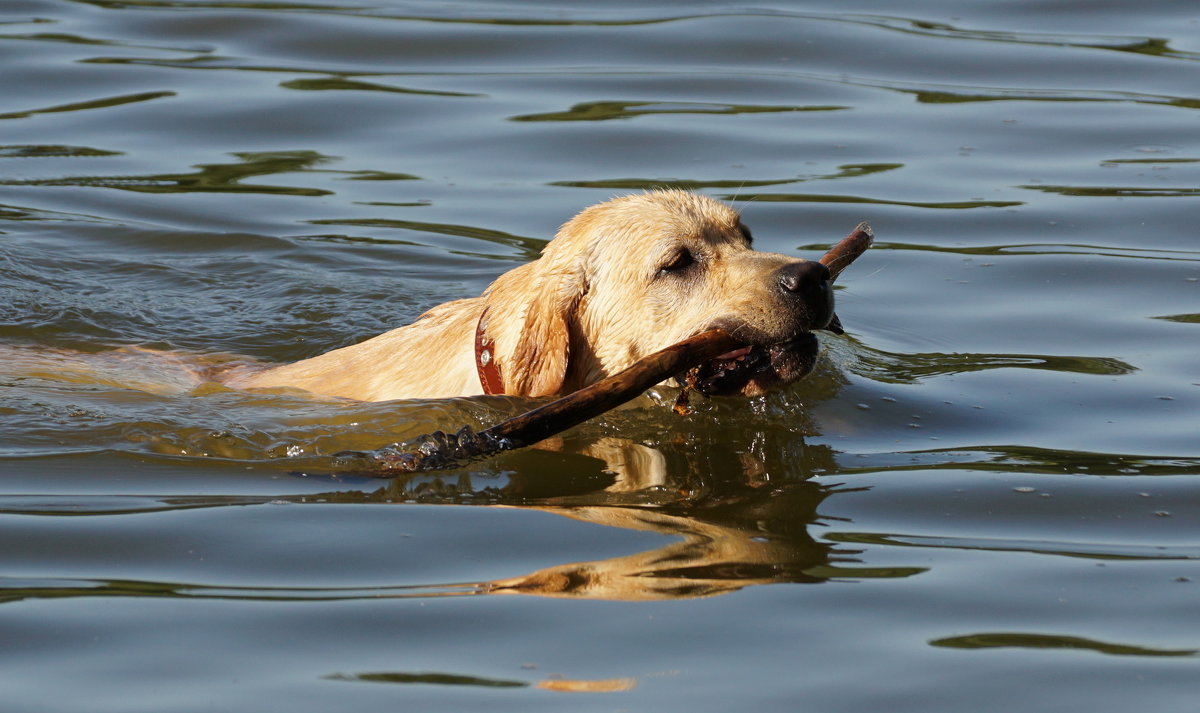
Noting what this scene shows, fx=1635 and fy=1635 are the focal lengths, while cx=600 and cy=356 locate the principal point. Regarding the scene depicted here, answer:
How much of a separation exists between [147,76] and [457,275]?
5319mm

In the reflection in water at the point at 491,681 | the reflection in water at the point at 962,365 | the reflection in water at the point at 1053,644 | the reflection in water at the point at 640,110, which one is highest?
the reflection in water at the point at 640,110

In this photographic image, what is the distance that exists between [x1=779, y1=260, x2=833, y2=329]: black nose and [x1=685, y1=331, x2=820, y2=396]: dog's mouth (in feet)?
0.31

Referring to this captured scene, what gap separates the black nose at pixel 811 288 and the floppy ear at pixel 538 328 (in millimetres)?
912

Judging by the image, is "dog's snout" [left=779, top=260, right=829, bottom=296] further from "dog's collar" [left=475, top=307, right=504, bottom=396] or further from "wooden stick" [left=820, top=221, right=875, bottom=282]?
"dog's collar" [left=475, top=307, right=504, bottom=396]

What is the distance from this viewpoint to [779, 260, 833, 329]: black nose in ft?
21.7

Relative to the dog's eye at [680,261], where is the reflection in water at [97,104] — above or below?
above

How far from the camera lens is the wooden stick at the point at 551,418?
611cm

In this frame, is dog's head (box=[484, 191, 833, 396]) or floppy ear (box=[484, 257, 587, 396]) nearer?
dog's head (box=[484, 191, 833, 396])

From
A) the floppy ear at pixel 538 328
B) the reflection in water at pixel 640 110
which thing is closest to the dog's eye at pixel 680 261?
the floppy ear at pixel 538 328

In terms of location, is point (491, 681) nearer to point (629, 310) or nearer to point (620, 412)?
point (629, 310)

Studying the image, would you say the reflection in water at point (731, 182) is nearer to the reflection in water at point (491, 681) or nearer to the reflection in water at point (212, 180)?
the reflection in water at point (212, 180)

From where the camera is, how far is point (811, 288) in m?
6.64

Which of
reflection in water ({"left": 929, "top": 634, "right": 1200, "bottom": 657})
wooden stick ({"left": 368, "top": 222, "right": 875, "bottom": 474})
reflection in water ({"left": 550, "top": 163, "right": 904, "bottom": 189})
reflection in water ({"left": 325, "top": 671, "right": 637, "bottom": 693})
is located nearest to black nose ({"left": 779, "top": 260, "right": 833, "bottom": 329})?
wooden stick ({"left": 368, "top": 222, "right": 875, "bottom": 474})

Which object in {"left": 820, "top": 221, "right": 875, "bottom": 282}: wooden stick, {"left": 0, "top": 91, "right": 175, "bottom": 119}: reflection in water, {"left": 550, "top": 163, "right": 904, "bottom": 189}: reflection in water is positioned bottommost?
{"left": 550, "top": 163, "right": 904, "bottom": 189}: reflection in water
